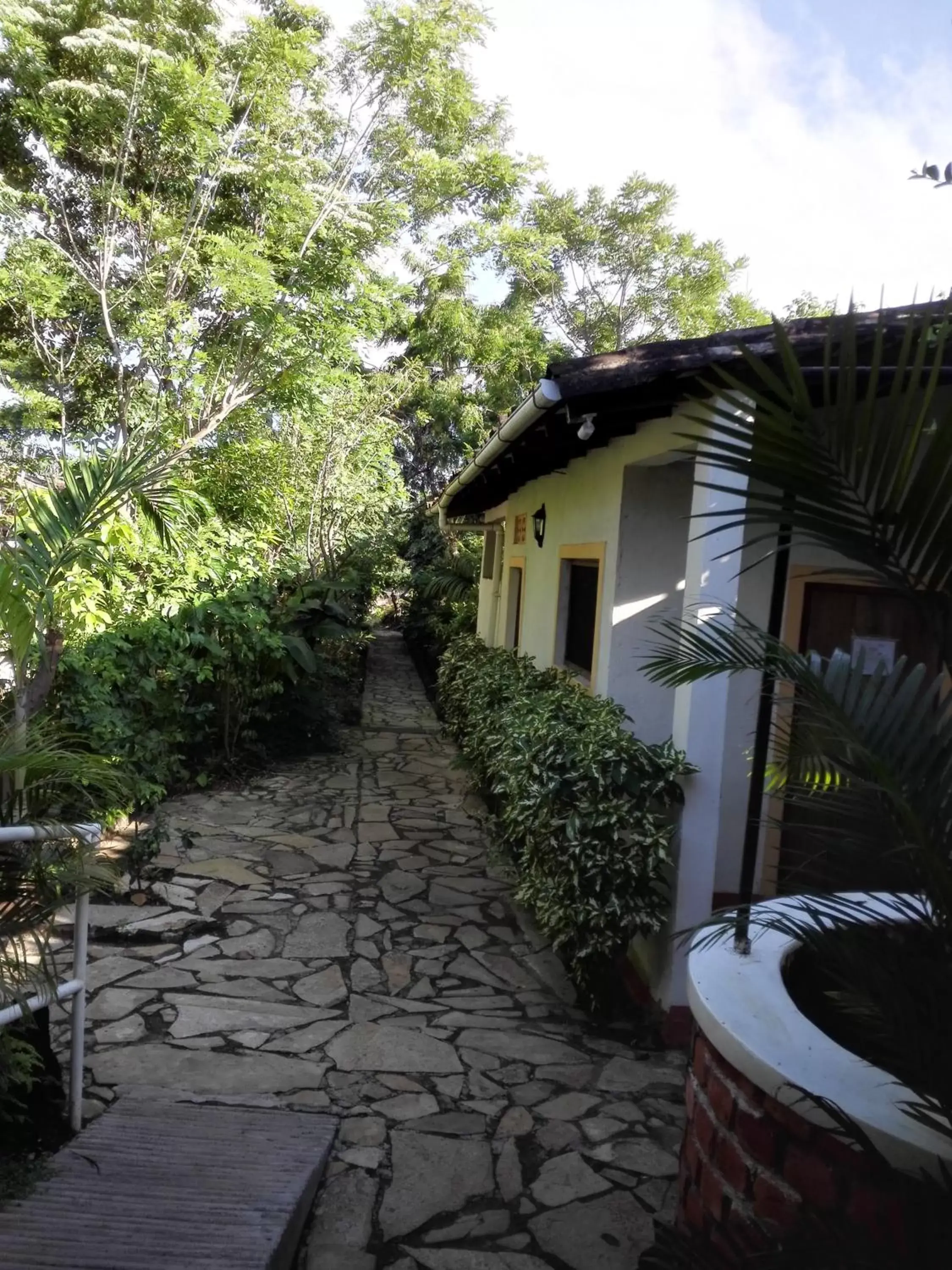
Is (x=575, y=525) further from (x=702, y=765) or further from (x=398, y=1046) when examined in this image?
(x=398, y=1046)

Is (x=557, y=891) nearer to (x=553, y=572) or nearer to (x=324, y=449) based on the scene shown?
(x=553, y=572)

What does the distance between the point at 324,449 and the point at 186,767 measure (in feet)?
18.5

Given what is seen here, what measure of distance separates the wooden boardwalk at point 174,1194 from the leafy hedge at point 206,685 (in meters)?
2.77

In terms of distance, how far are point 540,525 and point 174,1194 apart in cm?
601

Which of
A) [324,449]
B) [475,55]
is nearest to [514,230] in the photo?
[475,55]

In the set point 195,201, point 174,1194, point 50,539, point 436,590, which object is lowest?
point 174,1194

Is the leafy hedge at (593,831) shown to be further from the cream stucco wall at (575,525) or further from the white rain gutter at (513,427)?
the white rain gutter at (513,427)

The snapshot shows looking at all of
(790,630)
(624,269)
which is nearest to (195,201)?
(790,630)

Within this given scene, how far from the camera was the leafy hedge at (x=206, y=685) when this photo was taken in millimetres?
6719

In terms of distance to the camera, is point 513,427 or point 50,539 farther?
point 513,427

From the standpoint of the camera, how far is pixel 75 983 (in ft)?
10.2

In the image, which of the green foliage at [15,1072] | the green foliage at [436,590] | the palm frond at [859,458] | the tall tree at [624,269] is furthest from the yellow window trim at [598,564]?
the tall tree at [624,269]

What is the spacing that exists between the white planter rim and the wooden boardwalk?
1.35 meters

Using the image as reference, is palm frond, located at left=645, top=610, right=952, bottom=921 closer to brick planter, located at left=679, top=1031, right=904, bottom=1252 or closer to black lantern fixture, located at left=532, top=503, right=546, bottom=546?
brick planter, located at left=679, top=1031, right=904, bottom=1252
